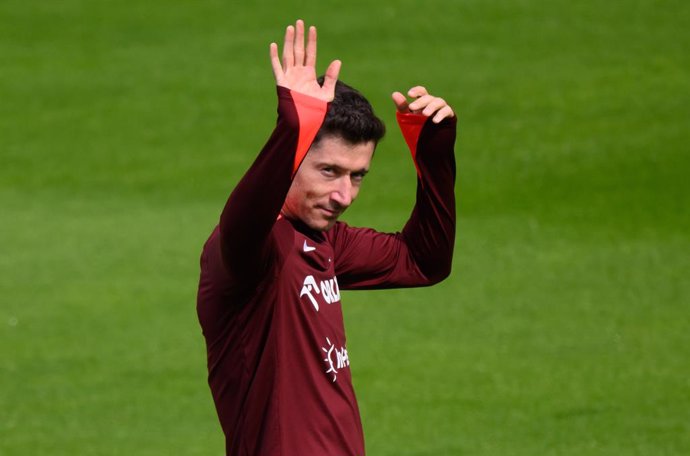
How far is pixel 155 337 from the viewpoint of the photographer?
10859 millimetres

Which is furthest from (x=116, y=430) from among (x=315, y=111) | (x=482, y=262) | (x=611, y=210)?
(x=611, y=210)

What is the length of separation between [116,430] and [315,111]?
553 cm

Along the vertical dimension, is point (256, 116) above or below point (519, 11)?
below

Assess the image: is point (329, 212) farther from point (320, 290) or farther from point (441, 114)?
point (441, 114)

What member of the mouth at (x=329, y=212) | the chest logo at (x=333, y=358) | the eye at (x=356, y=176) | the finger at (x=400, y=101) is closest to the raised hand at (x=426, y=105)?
the finger at (x=400, y=101)

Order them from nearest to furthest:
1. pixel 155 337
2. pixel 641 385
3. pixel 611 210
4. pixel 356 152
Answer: pixel 356 152 < pixel 641 385 < pixel 155 337 < pixel 611 210

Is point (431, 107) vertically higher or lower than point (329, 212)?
higher

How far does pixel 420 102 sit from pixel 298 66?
584mm

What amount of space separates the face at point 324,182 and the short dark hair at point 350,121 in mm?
22

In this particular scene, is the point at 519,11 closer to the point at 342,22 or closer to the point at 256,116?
the point at 342,22

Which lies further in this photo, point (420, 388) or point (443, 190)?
point (420, 388)

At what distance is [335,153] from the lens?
13.5 feet

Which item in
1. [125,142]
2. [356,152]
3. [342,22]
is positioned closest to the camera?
[356,152]

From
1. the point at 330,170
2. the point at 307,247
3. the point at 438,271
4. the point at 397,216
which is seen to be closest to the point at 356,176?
the point at 330,170
